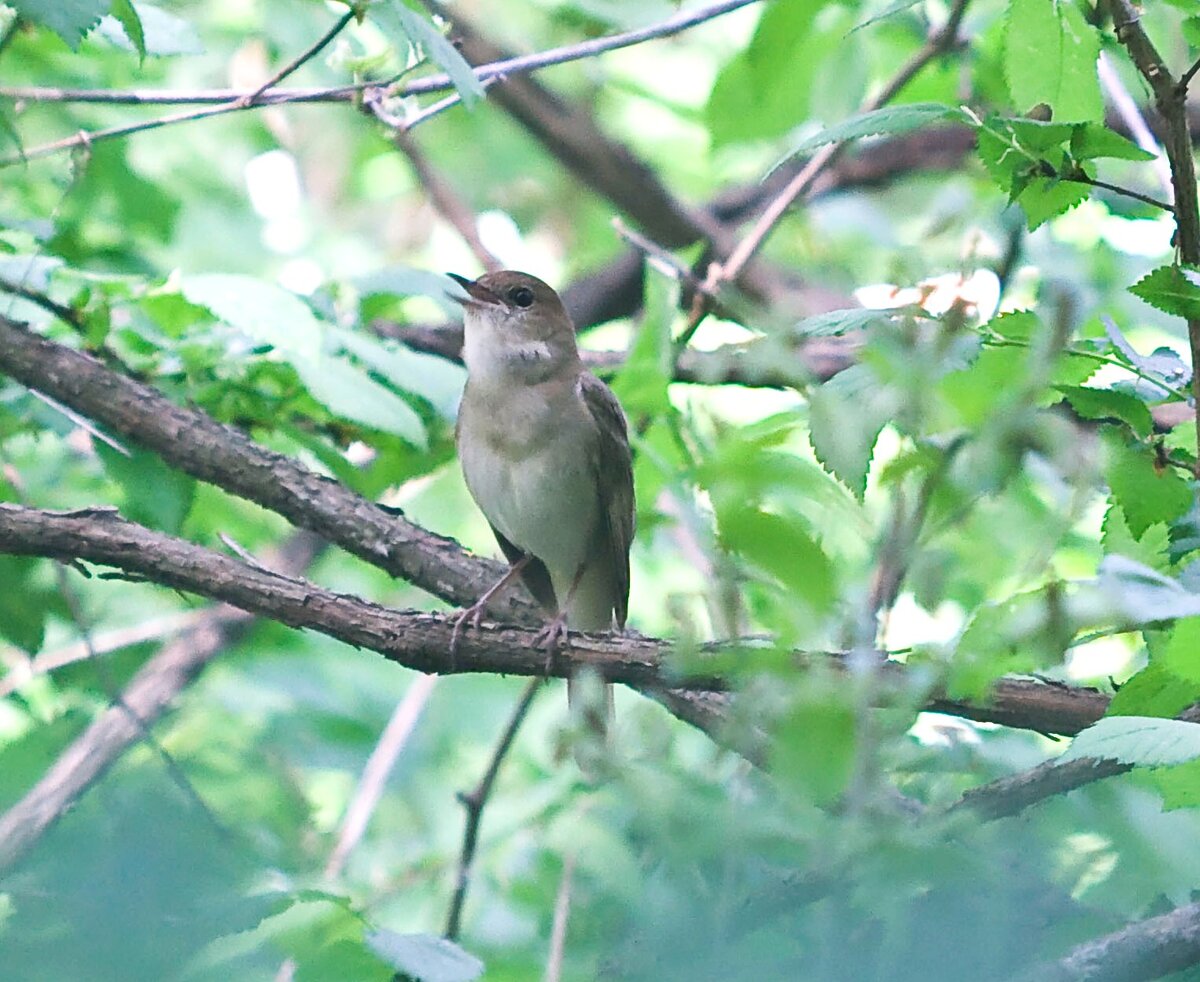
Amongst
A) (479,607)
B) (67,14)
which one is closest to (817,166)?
(479,607)

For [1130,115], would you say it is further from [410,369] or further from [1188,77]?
[1188,77]

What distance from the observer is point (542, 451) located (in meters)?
4.34

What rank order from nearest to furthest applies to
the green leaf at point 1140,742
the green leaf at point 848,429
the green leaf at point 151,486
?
the green leaf at point 848,429, the green leaf at point 1140,742, the green leaf at point 151,486

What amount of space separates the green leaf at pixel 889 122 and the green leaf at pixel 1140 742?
771 millimetres

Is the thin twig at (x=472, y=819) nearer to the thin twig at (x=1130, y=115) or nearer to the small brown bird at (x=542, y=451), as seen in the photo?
the small brown bird at (x=542, y=451)

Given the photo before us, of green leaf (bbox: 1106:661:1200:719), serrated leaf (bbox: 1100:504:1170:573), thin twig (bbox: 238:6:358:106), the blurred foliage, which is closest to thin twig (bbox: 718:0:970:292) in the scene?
the blurred foliage

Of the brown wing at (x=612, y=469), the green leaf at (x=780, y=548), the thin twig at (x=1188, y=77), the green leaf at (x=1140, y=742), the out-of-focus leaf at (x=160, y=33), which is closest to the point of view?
the green leaf at (x=780, y=548)

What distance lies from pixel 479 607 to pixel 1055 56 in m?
1.83

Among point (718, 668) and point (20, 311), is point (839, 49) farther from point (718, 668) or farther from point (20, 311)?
point (718, 668)

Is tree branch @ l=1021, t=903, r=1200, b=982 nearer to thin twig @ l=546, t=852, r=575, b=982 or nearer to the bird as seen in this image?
thin twig @ l=546, t=852, r=575, b=982

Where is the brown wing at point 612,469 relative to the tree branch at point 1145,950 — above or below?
above

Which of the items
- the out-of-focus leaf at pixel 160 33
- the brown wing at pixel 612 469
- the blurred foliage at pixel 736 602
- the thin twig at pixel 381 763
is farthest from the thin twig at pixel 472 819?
the out-of-focus leaf at pixel 160 33

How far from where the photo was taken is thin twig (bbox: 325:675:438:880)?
161 inches

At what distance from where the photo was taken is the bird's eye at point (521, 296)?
15.3ft
